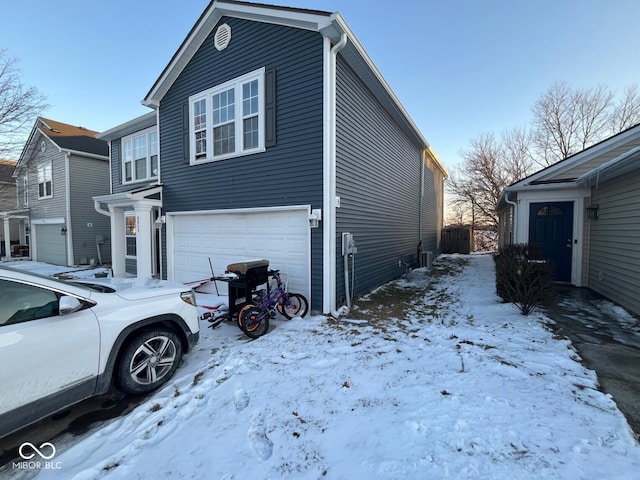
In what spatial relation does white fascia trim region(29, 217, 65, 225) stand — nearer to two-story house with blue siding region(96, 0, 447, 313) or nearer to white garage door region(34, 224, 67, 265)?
white garage door region(34, 224, 67, 265)

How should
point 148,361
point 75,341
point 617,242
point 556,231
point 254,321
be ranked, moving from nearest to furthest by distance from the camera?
1. point 75,341
2. point 148,361
3. point 254,321
4. point 617,242
5. point 556,231

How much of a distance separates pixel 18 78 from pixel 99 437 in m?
18.2

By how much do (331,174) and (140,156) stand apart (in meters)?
8.24

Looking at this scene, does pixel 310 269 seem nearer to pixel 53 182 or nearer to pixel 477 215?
pixel 53 182

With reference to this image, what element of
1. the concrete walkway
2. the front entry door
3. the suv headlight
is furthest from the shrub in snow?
the suv headlight

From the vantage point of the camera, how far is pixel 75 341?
2471mm

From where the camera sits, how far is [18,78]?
13062mm

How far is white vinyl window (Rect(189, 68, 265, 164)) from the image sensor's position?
21.3 feet

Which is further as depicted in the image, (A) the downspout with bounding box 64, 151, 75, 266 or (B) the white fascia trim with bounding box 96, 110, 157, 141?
(A) the downspout with bounding box 64, 151, 75, 266

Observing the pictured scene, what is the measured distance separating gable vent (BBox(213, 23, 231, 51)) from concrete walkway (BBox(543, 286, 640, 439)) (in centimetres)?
892

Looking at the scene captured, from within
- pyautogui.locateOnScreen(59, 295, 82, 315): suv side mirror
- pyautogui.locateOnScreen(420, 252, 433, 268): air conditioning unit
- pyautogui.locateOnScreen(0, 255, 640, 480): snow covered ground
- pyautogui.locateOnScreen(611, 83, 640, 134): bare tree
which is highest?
pyautogui.locateOnScreen(611, 83, 640, 134): bare tree

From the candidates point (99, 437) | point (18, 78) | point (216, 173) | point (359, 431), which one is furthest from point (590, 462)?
point (18, 78)

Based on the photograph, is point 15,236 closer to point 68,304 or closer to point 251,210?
point 251,210

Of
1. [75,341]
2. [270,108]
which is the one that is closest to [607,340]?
[75,341]
